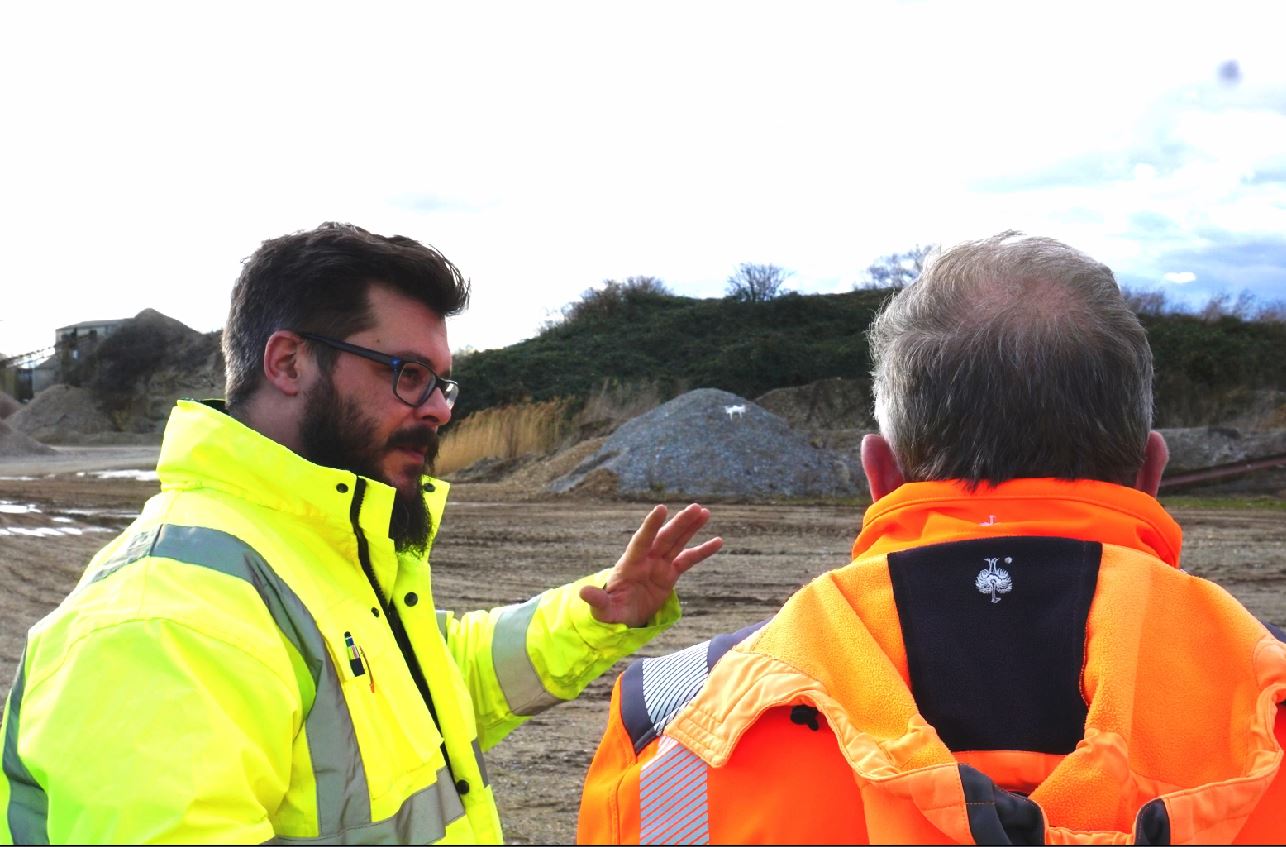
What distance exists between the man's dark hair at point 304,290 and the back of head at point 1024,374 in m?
1.39

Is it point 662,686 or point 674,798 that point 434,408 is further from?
point 674,798

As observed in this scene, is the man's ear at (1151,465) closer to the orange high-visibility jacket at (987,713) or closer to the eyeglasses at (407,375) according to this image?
the orange high-visibility jacket at (987,713)

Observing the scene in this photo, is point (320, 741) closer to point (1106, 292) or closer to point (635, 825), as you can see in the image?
point (635, 825)

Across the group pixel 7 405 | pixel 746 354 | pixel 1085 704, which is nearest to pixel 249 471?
pixel 1085 704

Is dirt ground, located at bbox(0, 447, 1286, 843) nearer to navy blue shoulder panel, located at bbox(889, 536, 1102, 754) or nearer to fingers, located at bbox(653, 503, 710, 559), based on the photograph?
fingers, located at bbox(653, 503, 710, 559)

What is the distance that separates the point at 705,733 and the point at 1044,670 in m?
0.42

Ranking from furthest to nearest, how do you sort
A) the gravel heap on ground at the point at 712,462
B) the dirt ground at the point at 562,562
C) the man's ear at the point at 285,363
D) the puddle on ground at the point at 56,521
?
the gravel heap on ground at the point at 712,462 → the puddle on ground at the point at 56,521 → the dirt ground at the point at 562,562 → the man's ear at the point at 285,363

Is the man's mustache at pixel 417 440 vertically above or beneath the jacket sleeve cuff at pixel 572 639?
above

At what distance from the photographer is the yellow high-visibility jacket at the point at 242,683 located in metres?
1.64

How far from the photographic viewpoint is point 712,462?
18.5 metres

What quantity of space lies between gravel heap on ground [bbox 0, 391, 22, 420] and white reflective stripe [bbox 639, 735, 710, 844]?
2123 inches

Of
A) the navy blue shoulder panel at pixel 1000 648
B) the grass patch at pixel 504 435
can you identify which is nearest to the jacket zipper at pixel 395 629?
the navy blue shoulder panel at pixel 1000 648

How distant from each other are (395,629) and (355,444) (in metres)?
0.50

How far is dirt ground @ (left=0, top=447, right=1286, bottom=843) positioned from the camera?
19.5 feet
